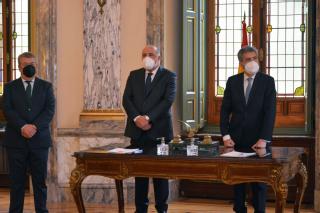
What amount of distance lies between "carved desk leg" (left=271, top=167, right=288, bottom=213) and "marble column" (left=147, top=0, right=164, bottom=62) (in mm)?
3260

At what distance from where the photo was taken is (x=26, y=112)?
6746 millimetres

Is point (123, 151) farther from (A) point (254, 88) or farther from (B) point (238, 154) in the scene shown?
(A) point (254, 88)

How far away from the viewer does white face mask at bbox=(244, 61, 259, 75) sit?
6.12 metres

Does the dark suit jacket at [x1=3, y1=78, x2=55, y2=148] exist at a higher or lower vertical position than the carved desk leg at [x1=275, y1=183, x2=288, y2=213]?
higher

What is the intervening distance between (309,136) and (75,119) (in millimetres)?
2779

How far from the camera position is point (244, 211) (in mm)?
6230

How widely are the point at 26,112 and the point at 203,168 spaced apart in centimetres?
196

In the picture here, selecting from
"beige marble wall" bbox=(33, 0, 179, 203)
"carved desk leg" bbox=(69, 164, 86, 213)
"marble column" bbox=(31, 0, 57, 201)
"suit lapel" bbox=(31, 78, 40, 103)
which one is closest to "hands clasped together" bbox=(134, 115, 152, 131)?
"carved desk leg" bbox=(69, 164, 86, 213)

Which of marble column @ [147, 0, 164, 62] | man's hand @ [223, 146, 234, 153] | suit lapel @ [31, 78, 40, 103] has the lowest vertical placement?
man's hand @ [223, 146, 234, 153]

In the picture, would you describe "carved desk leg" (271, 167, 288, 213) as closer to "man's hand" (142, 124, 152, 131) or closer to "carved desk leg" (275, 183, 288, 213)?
"carved desk leg" (275, 183, 288, 213)

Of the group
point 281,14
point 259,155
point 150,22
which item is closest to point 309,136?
point 281,14

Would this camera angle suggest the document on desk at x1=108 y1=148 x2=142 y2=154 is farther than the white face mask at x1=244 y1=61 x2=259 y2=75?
No

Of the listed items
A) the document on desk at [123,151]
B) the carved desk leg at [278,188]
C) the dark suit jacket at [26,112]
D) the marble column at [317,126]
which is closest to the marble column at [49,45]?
the dark suit jacket at [26,112]

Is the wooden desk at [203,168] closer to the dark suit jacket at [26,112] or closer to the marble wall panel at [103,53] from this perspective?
the dark suit jacket at [26,112]
